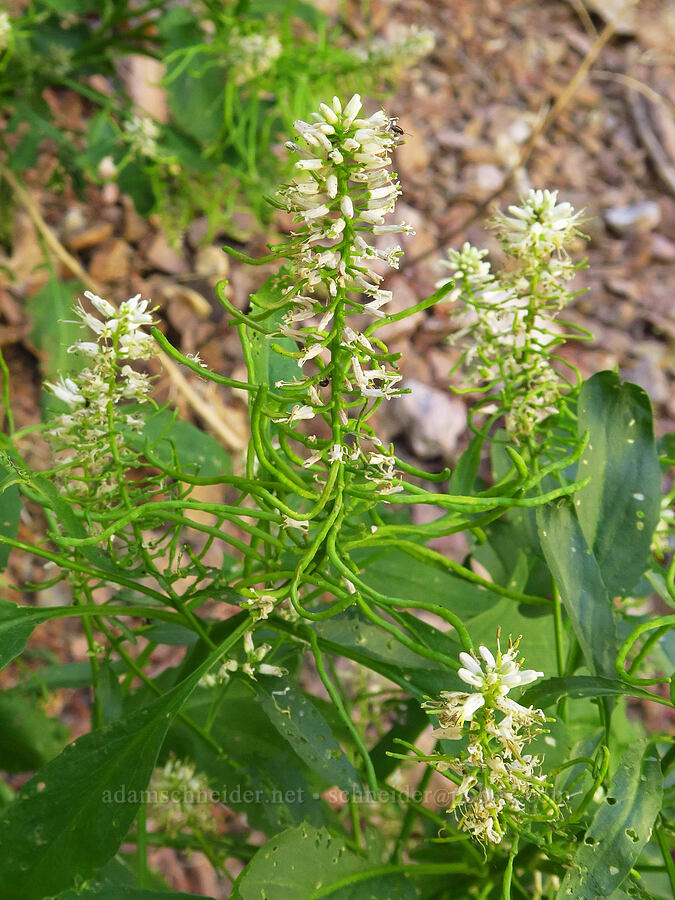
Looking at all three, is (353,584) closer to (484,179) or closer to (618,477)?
(618,477)

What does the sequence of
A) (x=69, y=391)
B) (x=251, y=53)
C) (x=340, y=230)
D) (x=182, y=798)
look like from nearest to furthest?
(x=340, y=230)
(x=69, y=391)
(x=182, y=798)
(x=251, y=53)

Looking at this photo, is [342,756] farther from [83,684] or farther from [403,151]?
[403,151]

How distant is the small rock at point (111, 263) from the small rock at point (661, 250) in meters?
0.76

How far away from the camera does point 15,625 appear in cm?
37

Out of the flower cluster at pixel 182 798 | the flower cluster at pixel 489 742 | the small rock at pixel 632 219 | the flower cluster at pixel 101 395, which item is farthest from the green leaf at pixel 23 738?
the small rock at pixel 632 219

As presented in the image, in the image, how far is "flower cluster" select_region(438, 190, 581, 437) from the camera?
0.40 m

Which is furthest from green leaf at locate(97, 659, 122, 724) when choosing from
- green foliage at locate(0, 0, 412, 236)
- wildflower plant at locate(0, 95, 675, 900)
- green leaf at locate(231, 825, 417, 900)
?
green foliage at locate(0, 0, 412, 236)

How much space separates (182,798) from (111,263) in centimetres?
74

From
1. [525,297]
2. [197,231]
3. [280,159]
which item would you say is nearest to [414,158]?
[280,159]

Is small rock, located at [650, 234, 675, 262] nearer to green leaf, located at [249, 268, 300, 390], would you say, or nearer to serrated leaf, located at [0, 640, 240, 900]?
green leaf, located at [249, 268, 300, 390]

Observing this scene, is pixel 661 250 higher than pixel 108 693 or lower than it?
higher

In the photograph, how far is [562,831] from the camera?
1.04ft

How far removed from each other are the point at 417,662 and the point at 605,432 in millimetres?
132

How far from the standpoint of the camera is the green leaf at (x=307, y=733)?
1.12 ft
